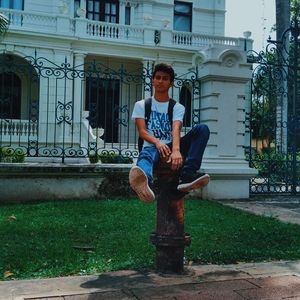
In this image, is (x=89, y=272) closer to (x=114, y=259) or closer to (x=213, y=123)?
(x=114, y=259)

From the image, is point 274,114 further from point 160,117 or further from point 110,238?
point 160,117

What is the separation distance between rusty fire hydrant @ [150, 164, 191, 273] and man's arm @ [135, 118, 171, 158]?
20 centimetres

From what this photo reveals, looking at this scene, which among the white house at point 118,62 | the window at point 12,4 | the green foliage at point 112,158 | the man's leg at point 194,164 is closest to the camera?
the man's leg at point 194,164

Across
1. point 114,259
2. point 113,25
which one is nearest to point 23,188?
point 114,259

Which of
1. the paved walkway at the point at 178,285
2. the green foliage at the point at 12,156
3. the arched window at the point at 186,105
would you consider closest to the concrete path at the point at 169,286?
the paved walkway at the point at 178,285

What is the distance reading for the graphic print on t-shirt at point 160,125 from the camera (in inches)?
155

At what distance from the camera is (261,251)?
473 cm

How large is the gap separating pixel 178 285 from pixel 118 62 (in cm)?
1935

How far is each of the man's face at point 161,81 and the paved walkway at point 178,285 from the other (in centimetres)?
159

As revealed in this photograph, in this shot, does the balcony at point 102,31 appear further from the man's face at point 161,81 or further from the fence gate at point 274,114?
the man's face at point 161,81

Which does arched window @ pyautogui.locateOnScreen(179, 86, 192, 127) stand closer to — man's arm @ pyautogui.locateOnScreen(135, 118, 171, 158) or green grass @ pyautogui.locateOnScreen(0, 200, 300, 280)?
green grass @ pyautogui.locateOnScreen(0, 200, 300, 280)

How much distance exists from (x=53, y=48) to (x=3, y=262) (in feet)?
55.2

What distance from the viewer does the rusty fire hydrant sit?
3.84 meters

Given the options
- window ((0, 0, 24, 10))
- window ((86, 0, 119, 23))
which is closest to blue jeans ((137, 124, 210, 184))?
window ((0, 0, 24, 10))
